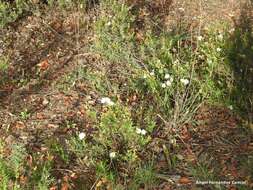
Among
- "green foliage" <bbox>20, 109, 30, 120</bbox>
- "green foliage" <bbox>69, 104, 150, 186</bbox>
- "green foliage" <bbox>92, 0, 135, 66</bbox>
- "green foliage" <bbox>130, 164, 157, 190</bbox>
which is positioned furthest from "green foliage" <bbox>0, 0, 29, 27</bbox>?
"green foliage" <bbox>130, 164, 157, 190</bbox>

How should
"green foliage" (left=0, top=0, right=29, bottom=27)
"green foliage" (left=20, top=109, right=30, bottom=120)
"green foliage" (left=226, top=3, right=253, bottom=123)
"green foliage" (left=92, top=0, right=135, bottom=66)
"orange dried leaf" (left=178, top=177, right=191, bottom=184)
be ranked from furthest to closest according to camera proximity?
"green foliage" (left=0, top=0, right=29, bottom=27), "green foliage" (left=92, top=0, right=135, bottom=66), "green foliage" (left=20, top=109, right=30, bottom=120), "green foliage" (left=226, top=3, right=253, bottom=123), "orange dried leaf" (left=178, top=177, right=191, bottom=184)

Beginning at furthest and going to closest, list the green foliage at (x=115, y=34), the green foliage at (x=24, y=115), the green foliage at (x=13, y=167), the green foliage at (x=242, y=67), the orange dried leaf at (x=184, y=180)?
1. the green foliage at (x=115, y=34)
2. the green foliage at (x=24, y=115)
3. the green foliage at (x=242, y=67)
4. the orange dried leaf at (x=184, y=180)
5. the green foliage at (x=13, y=167)

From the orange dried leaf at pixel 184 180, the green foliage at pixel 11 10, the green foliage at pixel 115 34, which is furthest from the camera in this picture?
the green foliage at pixel 11 10

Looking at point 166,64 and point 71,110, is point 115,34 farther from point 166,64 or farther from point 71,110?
point 71,110

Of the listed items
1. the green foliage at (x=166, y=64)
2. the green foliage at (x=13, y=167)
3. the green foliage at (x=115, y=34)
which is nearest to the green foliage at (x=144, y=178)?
the green foliage at (x=166, y=64)

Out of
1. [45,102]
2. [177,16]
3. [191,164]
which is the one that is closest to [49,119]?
[45,102]

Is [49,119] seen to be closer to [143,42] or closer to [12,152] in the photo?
[12,152]

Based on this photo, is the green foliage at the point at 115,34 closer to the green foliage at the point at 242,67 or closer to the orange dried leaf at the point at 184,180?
the green foliage at the point at 242,67

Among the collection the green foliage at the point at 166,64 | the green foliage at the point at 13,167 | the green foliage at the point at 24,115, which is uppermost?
the green foliage at the point at 166,64

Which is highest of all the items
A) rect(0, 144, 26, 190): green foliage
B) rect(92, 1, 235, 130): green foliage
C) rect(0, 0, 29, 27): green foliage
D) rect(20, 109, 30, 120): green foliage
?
rect(0, 0, 29, 27): green foliage

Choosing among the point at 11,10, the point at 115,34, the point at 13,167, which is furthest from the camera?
the point at 11,10

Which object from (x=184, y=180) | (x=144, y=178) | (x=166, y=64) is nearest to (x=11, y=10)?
(x=166, y=64)

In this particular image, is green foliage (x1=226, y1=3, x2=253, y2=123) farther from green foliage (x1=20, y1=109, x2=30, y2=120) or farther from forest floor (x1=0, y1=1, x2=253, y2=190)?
green foliage (x1=20, y1=109, x2=30, y2=120)

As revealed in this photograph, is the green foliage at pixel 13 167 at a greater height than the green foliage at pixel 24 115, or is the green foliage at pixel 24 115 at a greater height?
the green foliage at pixel 24 115
